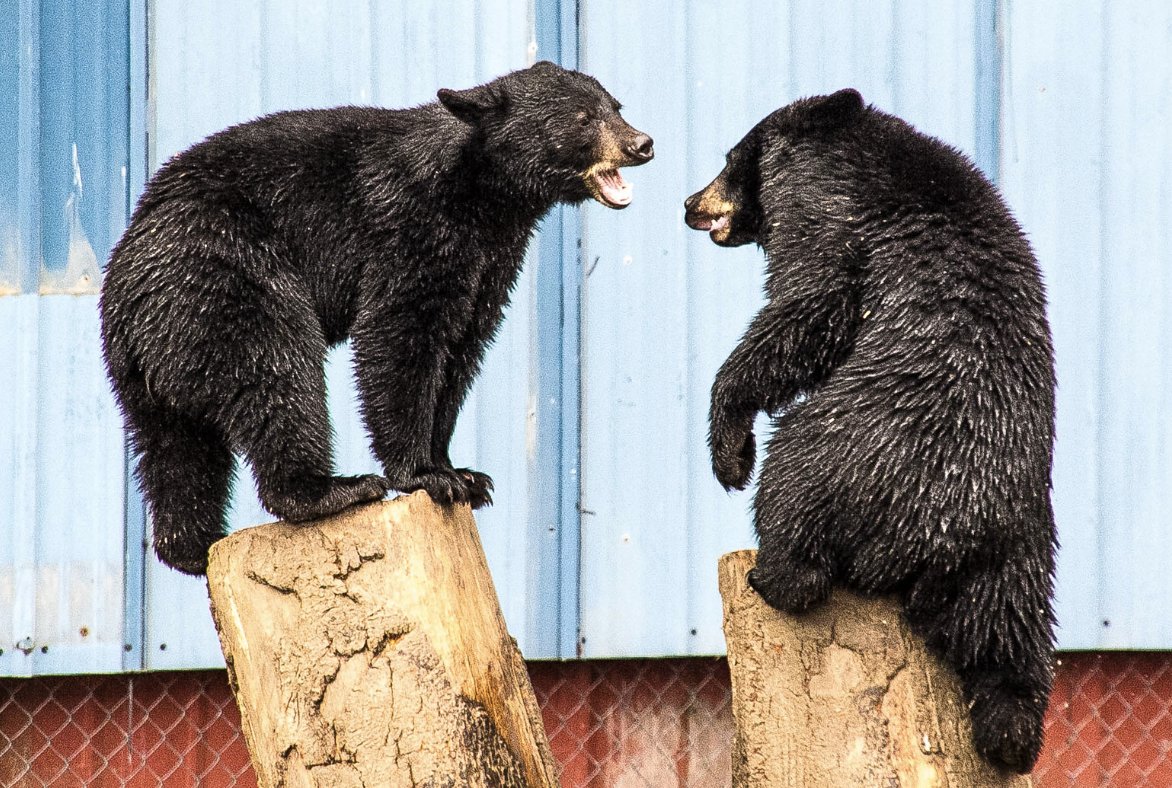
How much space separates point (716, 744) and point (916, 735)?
333 centimetres

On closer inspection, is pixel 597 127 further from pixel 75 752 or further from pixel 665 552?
pixel 75 752

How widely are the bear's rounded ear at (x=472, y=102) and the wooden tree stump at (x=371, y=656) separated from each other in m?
1.30

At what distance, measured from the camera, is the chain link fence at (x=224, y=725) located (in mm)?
6617

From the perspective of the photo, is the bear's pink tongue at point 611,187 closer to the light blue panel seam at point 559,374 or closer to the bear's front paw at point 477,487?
the bear's front paw at point 477,487

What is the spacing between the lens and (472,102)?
167 inches

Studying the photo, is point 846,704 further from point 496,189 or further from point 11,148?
point 11,148

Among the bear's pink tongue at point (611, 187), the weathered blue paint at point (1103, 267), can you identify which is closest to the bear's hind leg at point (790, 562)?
the bear's pink tongue at point (611, 187)

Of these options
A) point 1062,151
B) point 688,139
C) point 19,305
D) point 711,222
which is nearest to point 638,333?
point 688,139

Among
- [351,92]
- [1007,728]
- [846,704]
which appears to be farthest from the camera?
[351,92]

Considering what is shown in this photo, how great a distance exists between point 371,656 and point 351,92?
3.79 meters

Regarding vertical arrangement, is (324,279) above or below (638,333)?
above

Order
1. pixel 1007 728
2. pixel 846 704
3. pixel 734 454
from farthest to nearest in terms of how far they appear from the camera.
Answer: pixel 734 454 → pixel 846 704 → pixel 1007 728

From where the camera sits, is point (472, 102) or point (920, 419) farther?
point (472, 102)

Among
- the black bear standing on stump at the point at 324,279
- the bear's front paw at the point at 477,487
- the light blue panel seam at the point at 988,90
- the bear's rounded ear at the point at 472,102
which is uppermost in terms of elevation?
the light blue panel seam at the point at 988,90
